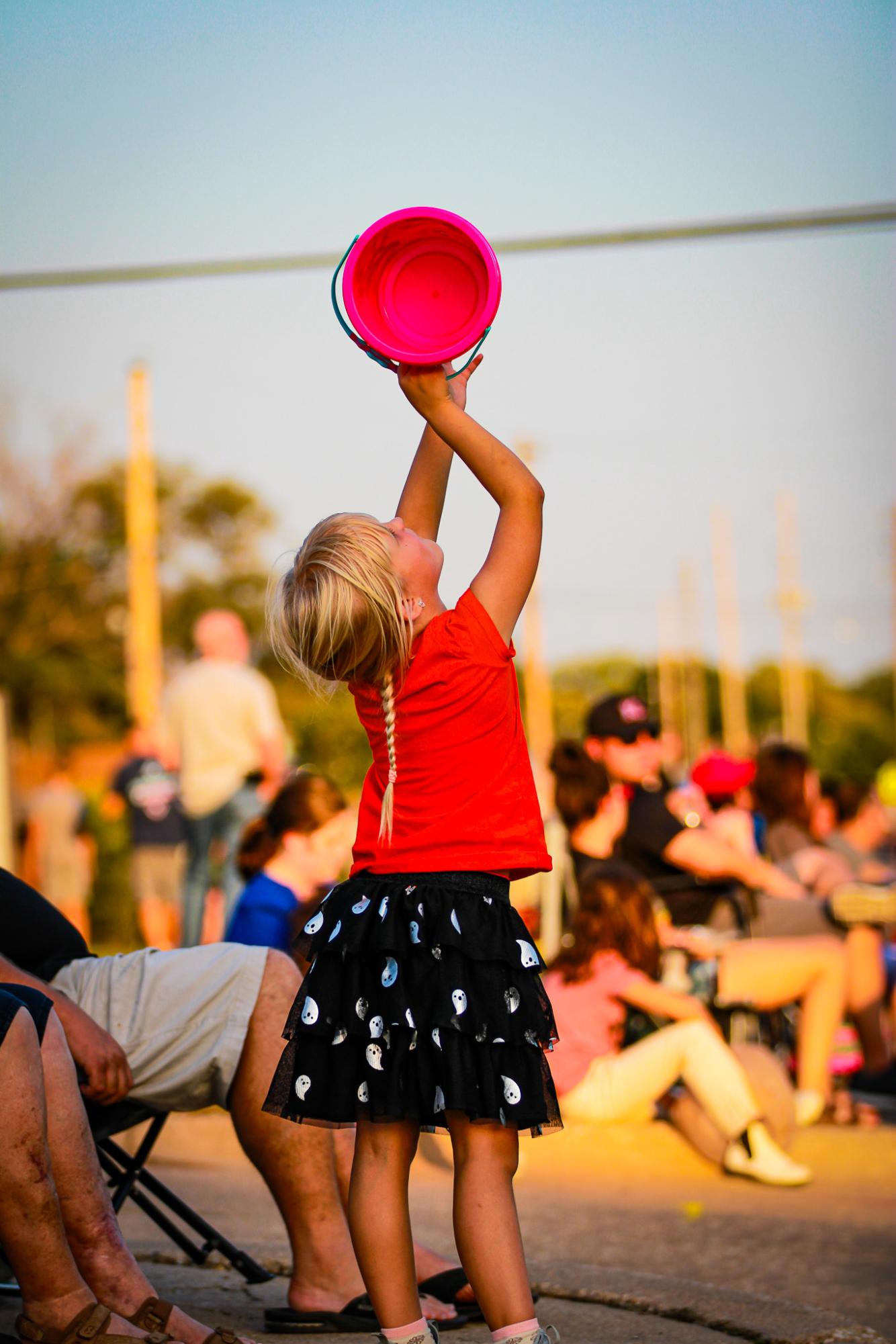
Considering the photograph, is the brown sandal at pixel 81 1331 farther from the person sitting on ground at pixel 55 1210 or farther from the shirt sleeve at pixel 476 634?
the shirt sleeve at pixel 476 634

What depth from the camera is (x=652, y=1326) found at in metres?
3.07

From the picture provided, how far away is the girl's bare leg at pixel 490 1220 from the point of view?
8.07ft

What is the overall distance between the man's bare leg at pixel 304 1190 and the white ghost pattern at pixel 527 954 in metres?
0.65


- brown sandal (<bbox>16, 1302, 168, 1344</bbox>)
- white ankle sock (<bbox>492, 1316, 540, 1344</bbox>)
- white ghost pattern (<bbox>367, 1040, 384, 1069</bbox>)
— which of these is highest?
white ghost pattern (<bbox>367, 1040, 384, 1069</bbox>)

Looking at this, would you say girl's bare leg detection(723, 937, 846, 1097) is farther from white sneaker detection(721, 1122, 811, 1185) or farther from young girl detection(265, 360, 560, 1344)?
young girl detection(265, 360, 560, 1344)

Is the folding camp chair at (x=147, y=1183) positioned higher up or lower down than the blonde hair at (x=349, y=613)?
lower down

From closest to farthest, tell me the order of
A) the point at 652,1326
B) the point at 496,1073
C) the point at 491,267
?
the point at 496,1073 → the point at 491,267 → the point at 652,1326

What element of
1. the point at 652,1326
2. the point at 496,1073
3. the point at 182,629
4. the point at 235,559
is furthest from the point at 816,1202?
the point at 235,559

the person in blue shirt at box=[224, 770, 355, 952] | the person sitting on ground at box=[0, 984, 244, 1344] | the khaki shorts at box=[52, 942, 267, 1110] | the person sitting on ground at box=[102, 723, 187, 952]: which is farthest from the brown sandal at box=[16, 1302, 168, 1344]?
the person sitting on ground at box=[102, 723, 187, 952]

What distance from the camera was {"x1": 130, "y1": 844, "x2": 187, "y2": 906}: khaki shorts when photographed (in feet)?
34.2

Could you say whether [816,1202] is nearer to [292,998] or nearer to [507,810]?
[292,998]

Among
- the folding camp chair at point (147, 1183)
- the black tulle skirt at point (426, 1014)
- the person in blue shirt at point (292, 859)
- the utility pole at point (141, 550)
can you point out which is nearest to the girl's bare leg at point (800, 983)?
the person in blue shirt at point (292, 859)

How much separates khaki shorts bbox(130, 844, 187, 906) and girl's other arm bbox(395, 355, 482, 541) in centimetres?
773

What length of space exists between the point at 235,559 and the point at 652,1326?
4425 cm
